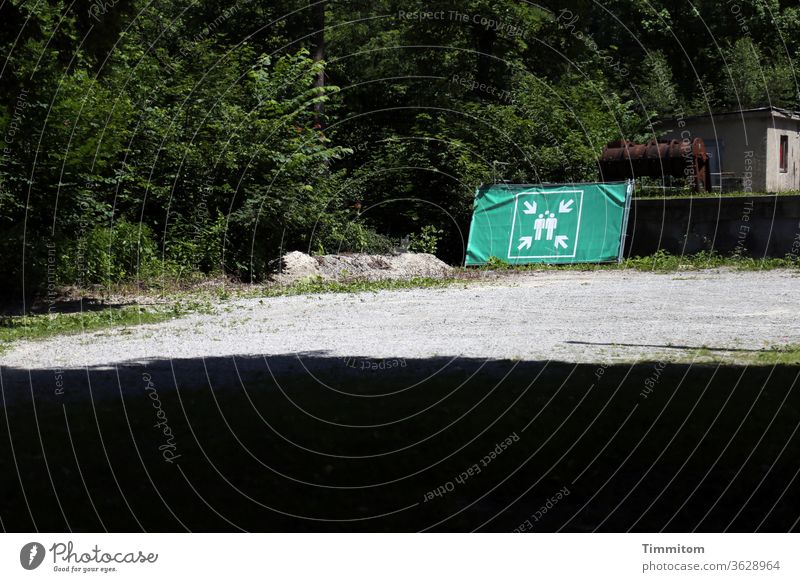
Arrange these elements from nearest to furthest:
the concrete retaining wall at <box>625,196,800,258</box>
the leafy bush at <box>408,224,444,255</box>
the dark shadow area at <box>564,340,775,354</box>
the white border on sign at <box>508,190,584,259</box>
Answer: the dark shadow area at <box>564,340,775,354</box>
the concrete retaining wall at <box>625,196,800,258</box>
the white border on sign at <box>508,190,584,259</box>
the leafy bush at <box>408,224,444,255</box>

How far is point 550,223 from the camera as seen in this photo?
2716cm

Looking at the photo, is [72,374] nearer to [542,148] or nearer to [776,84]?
[542,148]

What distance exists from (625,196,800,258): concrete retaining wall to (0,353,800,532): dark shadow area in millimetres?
15539

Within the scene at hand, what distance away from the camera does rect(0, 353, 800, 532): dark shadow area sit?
19.1ft

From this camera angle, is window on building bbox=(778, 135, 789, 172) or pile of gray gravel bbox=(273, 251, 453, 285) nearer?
pile of gray gravel bbox=(273, 251, 453, 285)

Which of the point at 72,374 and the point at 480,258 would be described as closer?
the point at 72,374

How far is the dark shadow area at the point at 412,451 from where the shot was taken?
229 inches

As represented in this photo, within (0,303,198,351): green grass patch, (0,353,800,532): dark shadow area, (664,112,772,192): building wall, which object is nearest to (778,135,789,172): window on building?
(664,112,772,192): building wall

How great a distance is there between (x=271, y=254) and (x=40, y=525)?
738 inches

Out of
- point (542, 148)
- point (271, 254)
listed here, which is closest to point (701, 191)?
point (542, 148)

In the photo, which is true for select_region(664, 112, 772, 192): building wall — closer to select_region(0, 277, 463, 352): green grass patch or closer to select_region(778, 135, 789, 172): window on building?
select_region(778, 135, 789, 172): window on building

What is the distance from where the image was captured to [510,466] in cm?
679

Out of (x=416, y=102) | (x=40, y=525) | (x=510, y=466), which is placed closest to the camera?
(x=40, y=525)

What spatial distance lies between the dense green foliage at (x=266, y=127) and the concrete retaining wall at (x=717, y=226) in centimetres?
300
